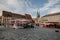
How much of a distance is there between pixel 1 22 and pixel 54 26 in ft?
117

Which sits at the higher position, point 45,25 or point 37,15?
point 37,15

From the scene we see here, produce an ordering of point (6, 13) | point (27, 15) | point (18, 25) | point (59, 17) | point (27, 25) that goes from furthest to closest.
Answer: point (27, 15)
point (6, 13)
point (59, 17)
point (27, 25)
point (18, 25)

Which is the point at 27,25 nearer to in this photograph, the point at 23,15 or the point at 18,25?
the point at 18,25

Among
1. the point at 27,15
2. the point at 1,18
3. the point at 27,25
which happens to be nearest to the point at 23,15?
the point at 27,15

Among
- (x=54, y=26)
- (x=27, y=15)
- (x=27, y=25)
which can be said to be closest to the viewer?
(x=27, y=25)

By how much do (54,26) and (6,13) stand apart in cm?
3910

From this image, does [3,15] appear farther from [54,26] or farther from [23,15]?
[54,26]

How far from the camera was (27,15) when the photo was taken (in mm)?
91375

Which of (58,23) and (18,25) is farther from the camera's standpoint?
(58,23)

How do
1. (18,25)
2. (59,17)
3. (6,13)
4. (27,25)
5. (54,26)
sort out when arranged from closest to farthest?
(18,25)
(27,25)
(54,26)
(59,17)
(6,13)

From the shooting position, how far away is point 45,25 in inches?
2279

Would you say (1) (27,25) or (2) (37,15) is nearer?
(1) (27,25)

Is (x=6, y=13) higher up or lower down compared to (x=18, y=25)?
higher up

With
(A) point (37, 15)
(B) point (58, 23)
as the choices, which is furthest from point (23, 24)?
(A) point (37, 15)
